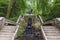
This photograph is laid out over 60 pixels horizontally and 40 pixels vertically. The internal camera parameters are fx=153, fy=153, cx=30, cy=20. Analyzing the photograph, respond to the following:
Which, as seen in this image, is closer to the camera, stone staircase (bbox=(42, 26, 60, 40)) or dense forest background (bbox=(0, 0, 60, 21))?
stone staircase (bbox=(42, 26, 60, 40))

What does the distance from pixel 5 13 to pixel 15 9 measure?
633 millimetres

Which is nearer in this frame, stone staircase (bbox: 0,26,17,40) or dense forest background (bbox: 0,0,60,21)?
stone staircase (bbox: 0,26,17,40)

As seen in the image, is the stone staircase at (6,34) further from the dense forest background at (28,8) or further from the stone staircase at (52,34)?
the dense forest background at (28,8)

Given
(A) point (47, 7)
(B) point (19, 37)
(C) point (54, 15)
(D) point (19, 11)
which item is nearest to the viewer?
(B) point (19, 37)

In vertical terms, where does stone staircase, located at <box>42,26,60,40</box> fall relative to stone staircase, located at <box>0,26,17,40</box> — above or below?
below

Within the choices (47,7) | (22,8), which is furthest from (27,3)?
(47,7)

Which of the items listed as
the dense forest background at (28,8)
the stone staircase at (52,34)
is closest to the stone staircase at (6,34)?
the stone staircase at (52,34)

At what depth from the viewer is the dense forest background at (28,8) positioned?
26.6ft

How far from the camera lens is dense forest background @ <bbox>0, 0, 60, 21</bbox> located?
26.6 feet

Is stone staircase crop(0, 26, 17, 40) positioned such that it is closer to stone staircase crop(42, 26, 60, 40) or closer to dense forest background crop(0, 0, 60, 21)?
stone staircase crop(42, 26, 60, 40)

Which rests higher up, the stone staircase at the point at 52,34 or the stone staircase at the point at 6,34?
the stone staircase at the point at 6,34

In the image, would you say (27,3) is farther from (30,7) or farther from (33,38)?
(33,38)

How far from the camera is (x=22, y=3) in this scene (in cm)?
872

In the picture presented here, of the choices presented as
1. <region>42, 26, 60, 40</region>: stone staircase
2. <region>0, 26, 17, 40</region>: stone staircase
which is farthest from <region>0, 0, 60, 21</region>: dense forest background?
<region>0, 26, 17, 40</region>: stone staircase
